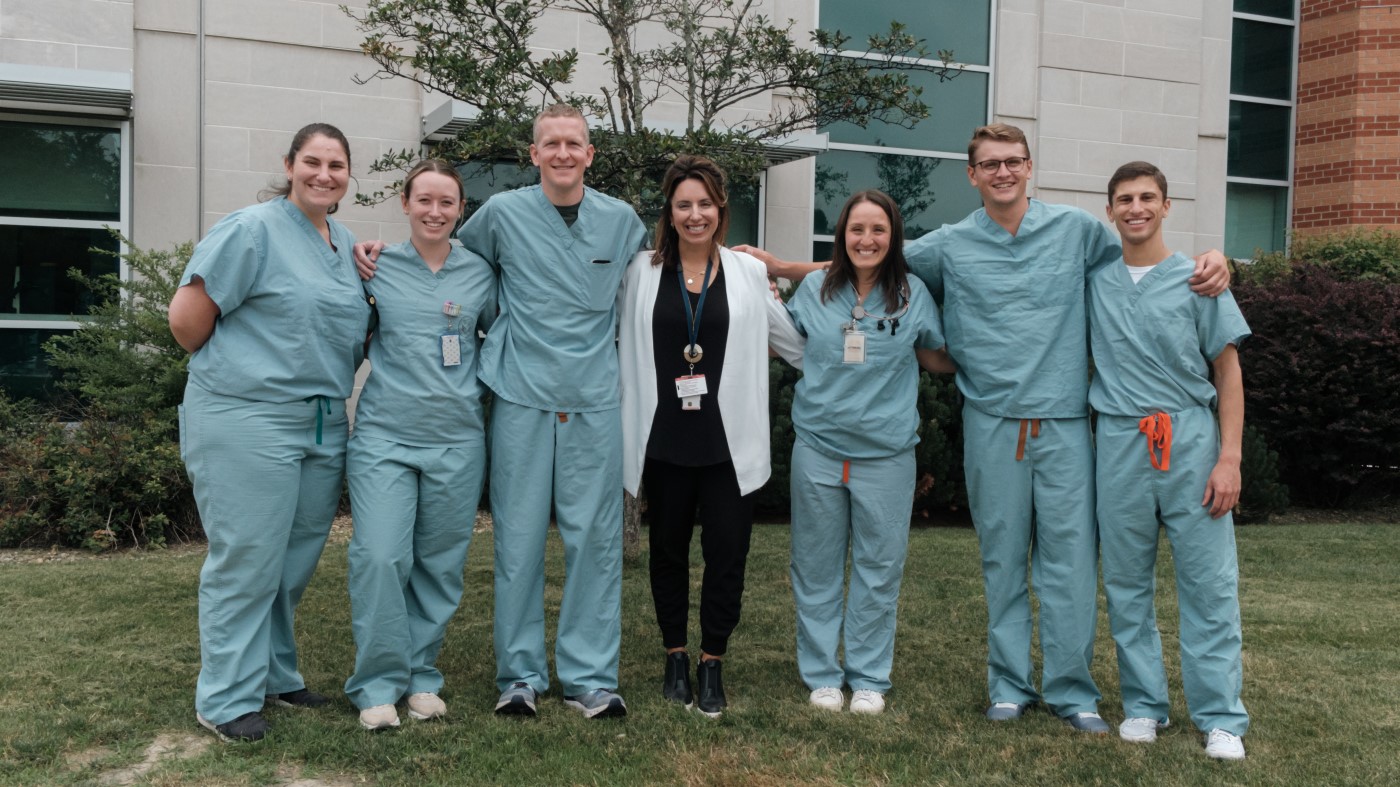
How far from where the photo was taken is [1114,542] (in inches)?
146

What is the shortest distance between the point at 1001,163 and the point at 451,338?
1909 millimetres

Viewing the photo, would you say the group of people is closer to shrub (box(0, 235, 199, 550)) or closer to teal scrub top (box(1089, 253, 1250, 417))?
A: teal scrub top (box(1089, 253, 1250, 417))

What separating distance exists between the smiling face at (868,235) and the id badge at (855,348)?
9.6 inches

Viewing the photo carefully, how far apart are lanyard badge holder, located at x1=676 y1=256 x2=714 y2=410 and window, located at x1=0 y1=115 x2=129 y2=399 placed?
6609mm

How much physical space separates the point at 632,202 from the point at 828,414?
231cm

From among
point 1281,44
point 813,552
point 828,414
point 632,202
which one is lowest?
point 813,552

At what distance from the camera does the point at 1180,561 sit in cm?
364

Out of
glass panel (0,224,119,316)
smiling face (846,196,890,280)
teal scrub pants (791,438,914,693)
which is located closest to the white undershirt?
smiling face (846,196,890,280)

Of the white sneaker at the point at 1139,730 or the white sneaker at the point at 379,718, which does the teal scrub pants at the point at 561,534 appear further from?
the white sneaker at the point at 1139,730

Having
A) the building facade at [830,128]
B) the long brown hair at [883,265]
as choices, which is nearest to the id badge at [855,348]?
the long brown hair at [883,265]

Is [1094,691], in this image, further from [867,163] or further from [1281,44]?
[1281,44]

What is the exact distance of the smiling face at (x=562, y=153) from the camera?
12.6 feet

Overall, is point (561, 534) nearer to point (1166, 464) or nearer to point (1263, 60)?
point (1166, 464)

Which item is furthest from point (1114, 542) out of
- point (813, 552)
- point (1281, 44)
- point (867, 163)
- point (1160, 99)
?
point (1281, 44)
